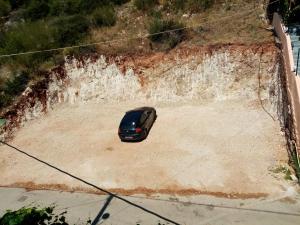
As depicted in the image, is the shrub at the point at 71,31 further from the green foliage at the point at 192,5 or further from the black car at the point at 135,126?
the black car at the point at 135,126

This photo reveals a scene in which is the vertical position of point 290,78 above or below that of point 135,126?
above

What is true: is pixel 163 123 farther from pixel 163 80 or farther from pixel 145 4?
pixel 145 4

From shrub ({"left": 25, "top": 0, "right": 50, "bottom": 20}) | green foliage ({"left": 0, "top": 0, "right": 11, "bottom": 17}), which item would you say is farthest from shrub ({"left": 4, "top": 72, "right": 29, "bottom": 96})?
green foliage ({"left": 0, "top": 0, "right": 11, "bottom": 17})

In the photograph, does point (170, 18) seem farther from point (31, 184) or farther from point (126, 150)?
point (31, 184)

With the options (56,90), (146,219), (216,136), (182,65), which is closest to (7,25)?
(56,90)

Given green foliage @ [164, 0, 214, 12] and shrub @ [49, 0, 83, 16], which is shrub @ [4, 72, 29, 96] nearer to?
shrub @ [49, 0, 83, 16]

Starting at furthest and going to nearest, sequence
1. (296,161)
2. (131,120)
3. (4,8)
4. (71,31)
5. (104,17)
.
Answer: (4,8)
(104,17)
(71,31)
(131,120)
(296,161)

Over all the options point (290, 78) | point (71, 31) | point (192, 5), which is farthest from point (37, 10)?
point (290, 78)
